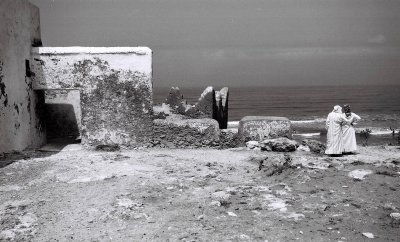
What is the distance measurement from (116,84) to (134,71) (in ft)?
1.91

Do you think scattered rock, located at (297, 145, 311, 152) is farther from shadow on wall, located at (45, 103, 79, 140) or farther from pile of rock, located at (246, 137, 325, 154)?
shadow on wall, located at (45, 103, 79, 140)

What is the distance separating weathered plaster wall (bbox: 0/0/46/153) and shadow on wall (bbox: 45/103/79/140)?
2.41 metres

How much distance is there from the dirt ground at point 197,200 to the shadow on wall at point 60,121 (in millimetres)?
4509

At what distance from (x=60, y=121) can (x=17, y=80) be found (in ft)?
13.7

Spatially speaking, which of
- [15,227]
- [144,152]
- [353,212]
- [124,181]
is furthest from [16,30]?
[353,212]

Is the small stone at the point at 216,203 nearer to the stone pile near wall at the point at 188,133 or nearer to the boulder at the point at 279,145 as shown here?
the boulder at the point at 279,145

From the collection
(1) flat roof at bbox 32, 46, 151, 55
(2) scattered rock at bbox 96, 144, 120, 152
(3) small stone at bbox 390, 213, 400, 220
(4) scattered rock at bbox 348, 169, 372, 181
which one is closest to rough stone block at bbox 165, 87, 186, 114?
(1) flat roof at bbox 32, 46, 151, 55

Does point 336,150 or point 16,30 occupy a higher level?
point 16,30

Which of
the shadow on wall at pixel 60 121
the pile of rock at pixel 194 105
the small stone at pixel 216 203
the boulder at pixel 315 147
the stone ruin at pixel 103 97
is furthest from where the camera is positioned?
the shadow on wall at pixel 60 121

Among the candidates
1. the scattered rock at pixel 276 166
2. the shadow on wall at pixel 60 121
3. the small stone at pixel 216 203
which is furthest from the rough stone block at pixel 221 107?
the small stone at pixel 216 203

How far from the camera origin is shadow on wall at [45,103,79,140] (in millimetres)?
13094

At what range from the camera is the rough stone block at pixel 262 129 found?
35.3 feet

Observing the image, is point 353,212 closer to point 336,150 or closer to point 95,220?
point 95,220

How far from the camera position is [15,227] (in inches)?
197
